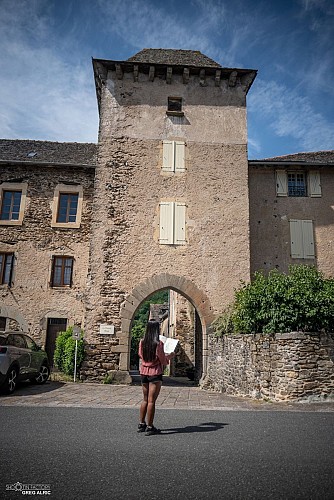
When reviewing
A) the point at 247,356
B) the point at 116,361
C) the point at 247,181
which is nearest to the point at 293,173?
the point at 247,181

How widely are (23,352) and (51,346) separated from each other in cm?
557

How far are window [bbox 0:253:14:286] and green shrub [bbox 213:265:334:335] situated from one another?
9.27 m

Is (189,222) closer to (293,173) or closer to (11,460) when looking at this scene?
(293,173)

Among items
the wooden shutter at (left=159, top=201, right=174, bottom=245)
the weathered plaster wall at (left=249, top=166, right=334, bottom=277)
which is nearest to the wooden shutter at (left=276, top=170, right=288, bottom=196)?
the weathered plaster wall at (left=249, top=166, right=334, bottom=277)

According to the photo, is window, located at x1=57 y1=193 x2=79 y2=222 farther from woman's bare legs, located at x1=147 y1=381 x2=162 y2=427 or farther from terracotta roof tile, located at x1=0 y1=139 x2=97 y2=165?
woman's bare legs, located at x1=147 y1=381 x2=162 y2=427

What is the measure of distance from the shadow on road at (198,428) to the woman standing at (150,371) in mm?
248

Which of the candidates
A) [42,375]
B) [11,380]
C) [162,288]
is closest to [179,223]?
[162,288]

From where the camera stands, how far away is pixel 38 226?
1424 centimetres

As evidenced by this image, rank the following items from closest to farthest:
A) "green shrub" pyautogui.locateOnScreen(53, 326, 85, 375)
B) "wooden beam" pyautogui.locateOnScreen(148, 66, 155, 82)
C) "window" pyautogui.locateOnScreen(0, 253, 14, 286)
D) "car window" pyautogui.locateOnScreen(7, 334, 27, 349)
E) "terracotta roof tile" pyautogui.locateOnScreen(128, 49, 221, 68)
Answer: "car window" pyautogui.locateOnScreen(7, 334, 27, 349), "green shrub" pyautogui.locateOnScreen(53, 326, 85, 375), "wooden beam" pyautogui.locateOnScreen(148, 66, 155, 82), "window" pyautogui.locateOnScreen(0, 253, 14, 286), "terracotta roof tile" pyautogui.locateOnScreen(128, 49, 221, 68)

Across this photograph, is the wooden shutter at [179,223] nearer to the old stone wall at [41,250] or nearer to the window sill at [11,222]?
the old stone wall at [41,250]

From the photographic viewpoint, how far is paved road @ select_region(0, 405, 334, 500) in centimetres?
263

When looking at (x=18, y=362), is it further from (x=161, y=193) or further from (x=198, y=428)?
(x=161, y=193)

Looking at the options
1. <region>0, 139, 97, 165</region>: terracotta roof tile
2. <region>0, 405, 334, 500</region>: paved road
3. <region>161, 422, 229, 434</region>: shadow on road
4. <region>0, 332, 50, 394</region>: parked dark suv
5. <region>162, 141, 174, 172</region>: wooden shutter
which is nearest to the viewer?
<region>0, 405, 334, 500</region>: paved road

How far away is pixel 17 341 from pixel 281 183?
11.1 metres
